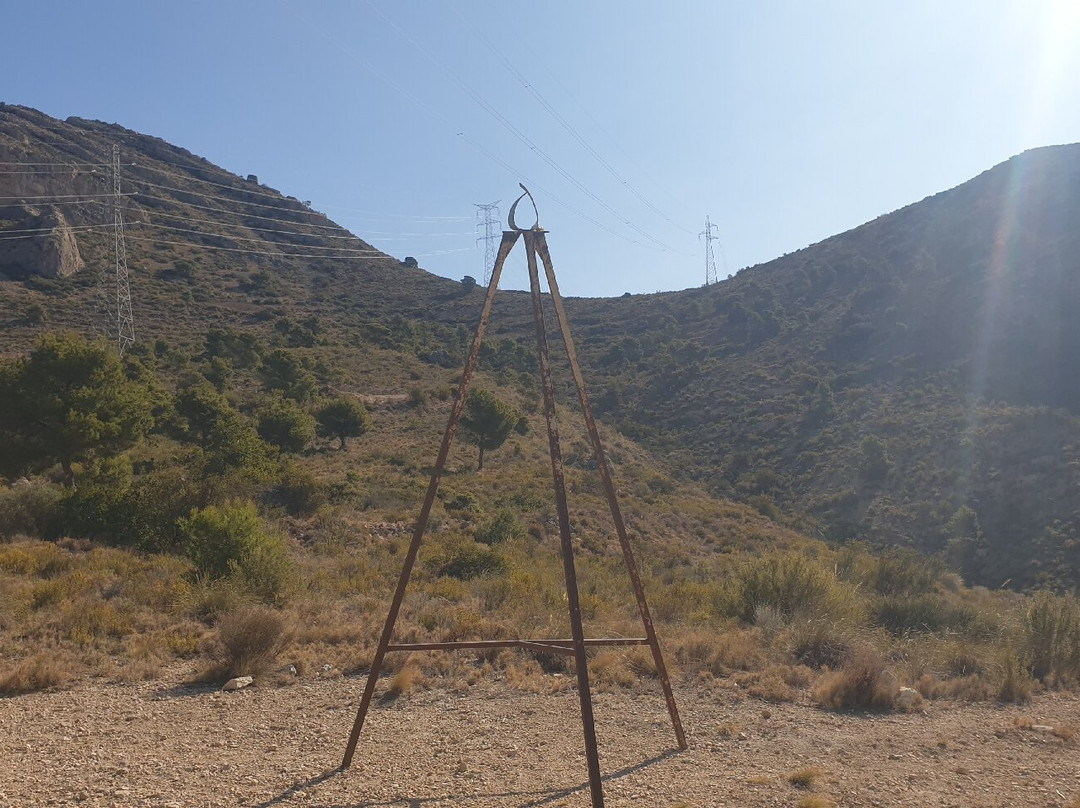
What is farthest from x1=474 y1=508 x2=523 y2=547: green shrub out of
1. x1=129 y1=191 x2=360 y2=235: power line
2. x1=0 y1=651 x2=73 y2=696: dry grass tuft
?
x1=129 y1=191 x2=360 y2=235: power line

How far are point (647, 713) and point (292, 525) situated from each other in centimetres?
1484

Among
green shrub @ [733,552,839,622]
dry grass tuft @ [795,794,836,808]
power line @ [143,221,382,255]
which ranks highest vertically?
power line @ [143,221,382,255]

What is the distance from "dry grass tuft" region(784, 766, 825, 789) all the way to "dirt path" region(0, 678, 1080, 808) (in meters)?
0.06

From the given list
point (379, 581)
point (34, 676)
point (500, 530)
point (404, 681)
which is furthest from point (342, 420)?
point (404, 681)

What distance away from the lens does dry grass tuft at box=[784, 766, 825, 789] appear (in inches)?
193

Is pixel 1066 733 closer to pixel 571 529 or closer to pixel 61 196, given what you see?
pixel 571 529

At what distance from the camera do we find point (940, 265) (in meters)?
54.7

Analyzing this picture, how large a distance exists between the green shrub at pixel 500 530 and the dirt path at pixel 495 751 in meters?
13.1

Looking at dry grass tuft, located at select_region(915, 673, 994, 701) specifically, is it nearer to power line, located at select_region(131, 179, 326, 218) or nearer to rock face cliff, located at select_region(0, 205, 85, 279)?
rock face cliff, located at select_region(0, 205, 85, 279)

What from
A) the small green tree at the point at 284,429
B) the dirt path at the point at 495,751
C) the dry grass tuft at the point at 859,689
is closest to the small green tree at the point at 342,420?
the small green tree at the point at 284,429

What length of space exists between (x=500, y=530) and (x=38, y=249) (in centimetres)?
5963

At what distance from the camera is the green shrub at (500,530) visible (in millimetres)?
20344

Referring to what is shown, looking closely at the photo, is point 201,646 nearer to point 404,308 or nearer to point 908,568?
point 908,568

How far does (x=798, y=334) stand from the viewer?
5378 centimetres
